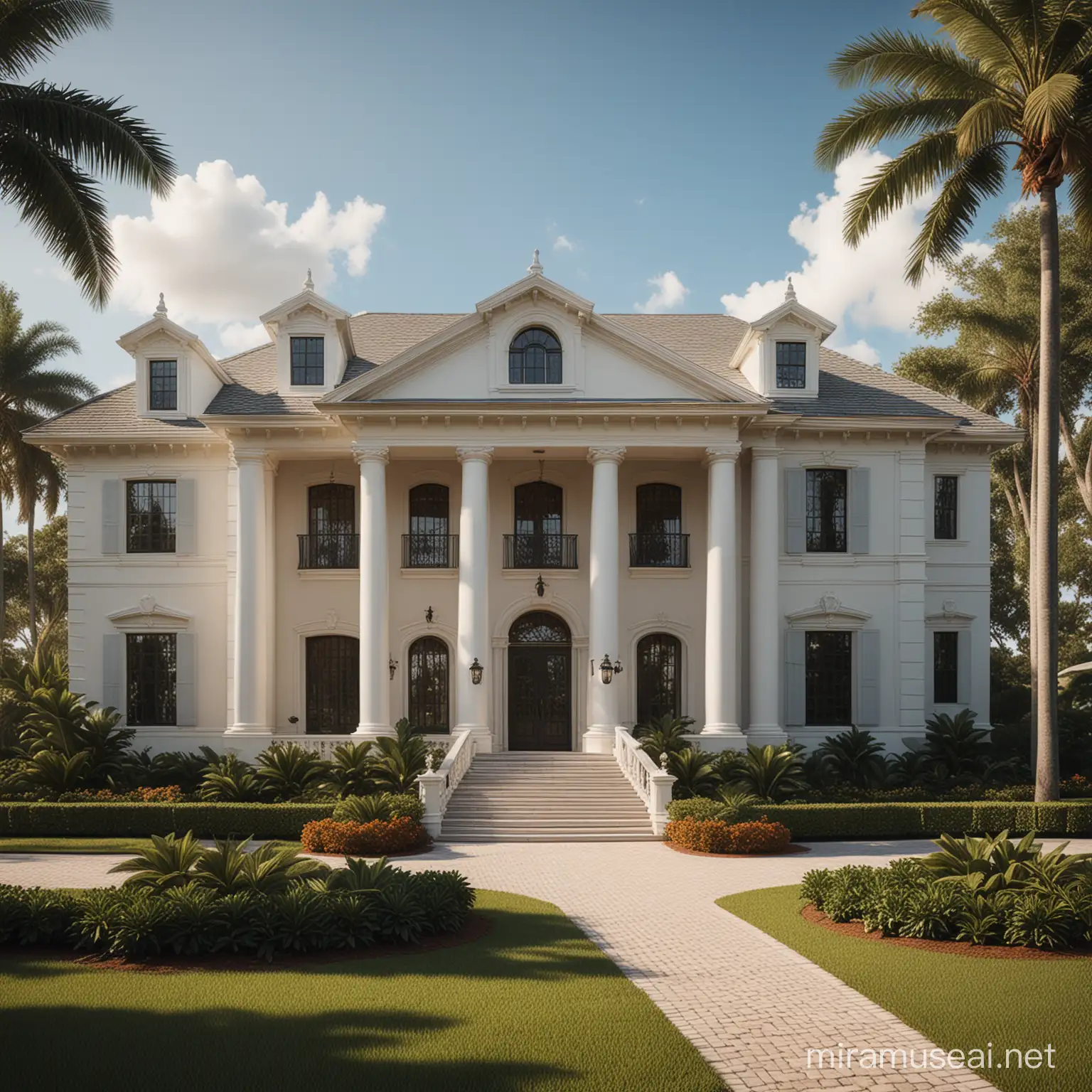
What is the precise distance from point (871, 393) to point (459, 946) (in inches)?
858

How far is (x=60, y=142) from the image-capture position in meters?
17.9

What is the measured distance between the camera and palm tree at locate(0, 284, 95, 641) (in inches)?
1409

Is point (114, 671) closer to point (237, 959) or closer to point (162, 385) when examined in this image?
point (162, 385)

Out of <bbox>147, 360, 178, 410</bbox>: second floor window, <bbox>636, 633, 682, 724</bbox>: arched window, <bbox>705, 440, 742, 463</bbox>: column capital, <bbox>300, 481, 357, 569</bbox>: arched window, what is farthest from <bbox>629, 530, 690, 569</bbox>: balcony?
<bbox>147, 360, 178, 410</bbox>: second floor window

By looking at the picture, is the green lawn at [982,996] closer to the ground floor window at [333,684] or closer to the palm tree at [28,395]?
the ground floor window at [333,684]

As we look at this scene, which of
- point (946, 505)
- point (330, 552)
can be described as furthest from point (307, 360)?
point (946, 505)

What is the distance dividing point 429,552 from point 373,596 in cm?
298

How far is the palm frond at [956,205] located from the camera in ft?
70.7

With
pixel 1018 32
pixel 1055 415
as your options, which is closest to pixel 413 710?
pixel 1055 415

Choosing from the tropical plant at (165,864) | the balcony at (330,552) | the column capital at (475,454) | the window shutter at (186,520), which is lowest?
the tropical plant at (165,864)

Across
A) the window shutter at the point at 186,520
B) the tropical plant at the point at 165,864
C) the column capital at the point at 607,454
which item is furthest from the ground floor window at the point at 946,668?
the tropical plant at the point at 165,864

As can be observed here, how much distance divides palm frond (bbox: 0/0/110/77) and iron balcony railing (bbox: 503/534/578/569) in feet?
50.2

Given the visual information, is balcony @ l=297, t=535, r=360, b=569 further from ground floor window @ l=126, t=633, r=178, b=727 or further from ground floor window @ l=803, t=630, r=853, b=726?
ground floor window @ l=803, t=630, r=853, b=726

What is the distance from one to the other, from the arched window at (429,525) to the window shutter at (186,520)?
599cm
